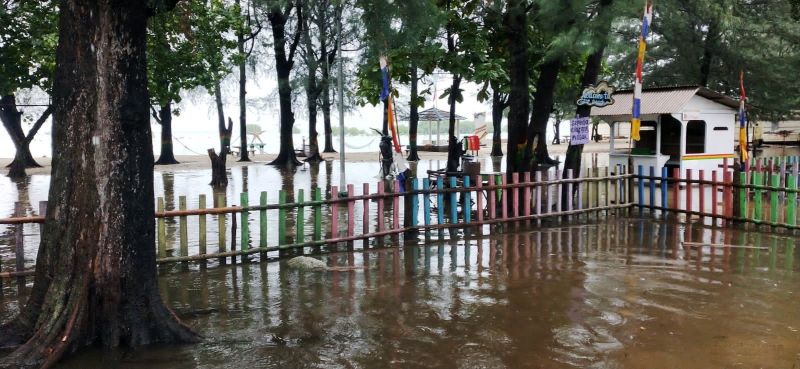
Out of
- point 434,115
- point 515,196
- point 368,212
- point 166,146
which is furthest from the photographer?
point 434,115

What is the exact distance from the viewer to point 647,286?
7973 mm

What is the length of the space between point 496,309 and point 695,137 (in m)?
16.1

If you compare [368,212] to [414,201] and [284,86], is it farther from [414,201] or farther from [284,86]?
[284,86]

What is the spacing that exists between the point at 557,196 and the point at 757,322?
21.7ft

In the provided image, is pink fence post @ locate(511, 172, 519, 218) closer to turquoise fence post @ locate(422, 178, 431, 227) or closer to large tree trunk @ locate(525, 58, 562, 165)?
turquoise fence post @ locate(422, 178, 431, 227)

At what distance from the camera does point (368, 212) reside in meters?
10.8

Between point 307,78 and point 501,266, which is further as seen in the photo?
point 307,78

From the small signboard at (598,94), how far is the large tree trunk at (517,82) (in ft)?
3.94

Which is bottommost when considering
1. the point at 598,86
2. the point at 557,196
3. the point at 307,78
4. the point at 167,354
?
the point at 167,354

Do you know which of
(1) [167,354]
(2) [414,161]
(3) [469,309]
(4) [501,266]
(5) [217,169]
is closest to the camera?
(1) [167,354]

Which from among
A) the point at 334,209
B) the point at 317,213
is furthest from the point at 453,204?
the point at 317,213

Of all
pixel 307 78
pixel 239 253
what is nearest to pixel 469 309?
pixel 239 253

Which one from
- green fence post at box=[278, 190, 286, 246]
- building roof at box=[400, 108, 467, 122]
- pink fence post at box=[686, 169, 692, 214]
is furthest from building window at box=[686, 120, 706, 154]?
building roof at box=[400, 108, 467, 122]

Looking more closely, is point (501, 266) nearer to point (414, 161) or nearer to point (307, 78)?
point (414, 161)
